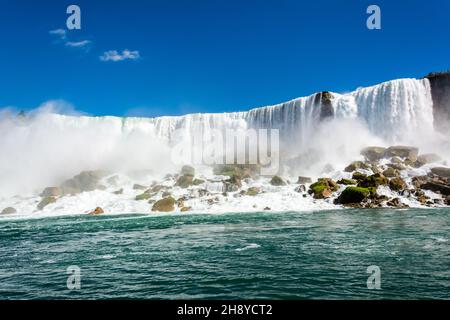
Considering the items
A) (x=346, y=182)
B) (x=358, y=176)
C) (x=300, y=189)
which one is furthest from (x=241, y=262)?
(x=358, y=176)

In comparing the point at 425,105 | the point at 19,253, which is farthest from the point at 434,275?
the point at 425,105

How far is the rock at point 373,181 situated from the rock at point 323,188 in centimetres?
233

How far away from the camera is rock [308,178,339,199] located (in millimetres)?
34850

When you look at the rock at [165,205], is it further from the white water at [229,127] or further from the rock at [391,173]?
the rock at [391,173]

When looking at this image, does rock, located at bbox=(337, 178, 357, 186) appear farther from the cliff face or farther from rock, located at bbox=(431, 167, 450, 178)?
the cliff face

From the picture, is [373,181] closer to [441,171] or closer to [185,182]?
[441,171]

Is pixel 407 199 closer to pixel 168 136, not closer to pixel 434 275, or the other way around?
pixel 434 275

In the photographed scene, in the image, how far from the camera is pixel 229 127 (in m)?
62.4

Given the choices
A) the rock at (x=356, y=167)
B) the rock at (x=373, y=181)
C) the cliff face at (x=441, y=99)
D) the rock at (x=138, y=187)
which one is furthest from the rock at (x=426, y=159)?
the rock at (x=138, y=187)

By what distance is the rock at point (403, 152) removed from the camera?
41406mm

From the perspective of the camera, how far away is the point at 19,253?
15.6 metres

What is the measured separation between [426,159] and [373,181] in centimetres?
→ 965
